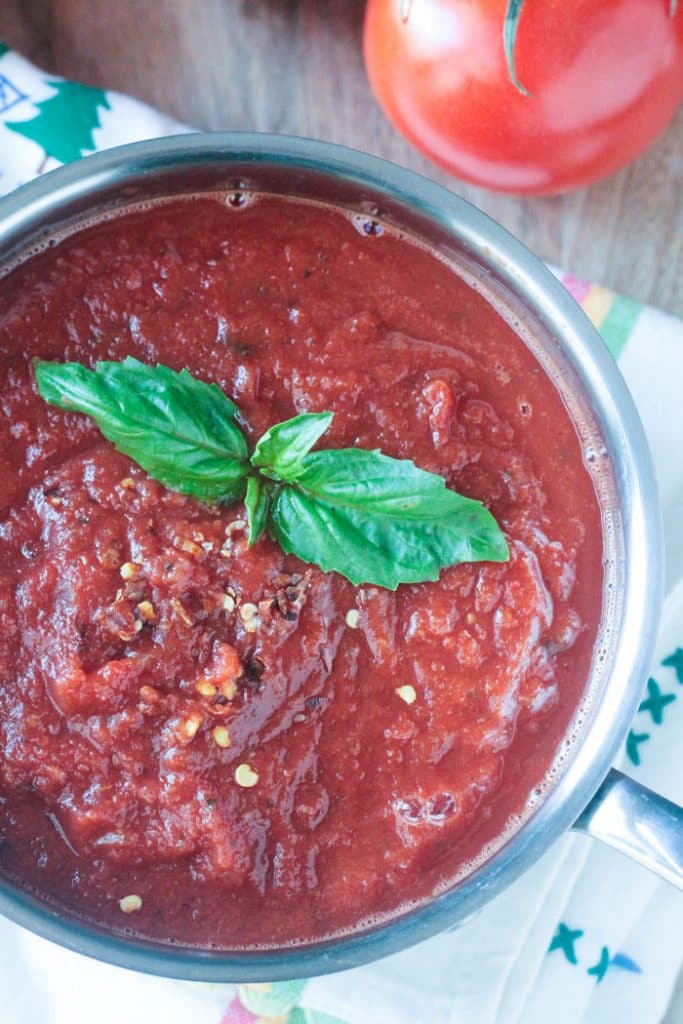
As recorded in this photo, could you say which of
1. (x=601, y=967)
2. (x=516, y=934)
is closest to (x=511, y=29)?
(x=516, y=934)

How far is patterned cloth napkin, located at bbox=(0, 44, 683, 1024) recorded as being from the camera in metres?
2.23

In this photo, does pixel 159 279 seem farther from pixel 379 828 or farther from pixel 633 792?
pixel 633 792

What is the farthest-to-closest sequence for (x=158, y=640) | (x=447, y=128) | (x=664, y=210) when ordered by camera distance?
(x=664, y=210) < (x=447, y=128) < (x=158, y=640)

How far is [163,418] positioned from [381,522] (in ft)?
1.24

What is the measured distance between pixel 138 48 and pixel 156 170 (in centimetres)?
72

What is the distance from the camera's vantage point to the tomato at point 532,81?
82.8 inches

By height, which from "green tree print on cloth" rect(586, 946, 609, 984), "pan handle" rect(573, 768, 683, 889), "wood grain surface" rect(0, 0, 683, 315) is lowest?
"green tree print on cloth" rect(586, 946, 609, 984)

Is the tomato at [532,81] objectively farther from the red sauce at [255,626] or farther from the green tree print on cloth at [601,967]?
the green tree print on cloth at [601,967]

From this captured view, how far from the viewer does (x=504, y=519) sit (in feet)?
6.40

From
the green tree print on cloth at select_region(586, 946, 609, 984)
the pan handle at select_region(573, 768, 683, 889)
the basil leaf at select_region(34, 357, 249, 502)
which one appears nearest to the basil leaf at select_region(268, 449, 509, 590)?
the basil leaf at select_region(34, 357, 249, 502)

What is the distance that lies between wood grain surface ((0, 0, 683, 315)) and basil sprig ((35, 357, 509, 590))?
91 cm

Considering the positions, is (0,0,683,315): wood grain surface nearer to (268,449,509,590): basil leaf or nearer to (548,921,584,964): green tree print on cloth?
(268,449,509,590): basil leaf

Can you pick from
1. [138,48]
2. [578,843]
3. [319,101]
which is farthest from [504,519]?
[138,48]

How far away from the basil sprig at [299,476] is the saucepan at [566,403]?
283 millimetres
